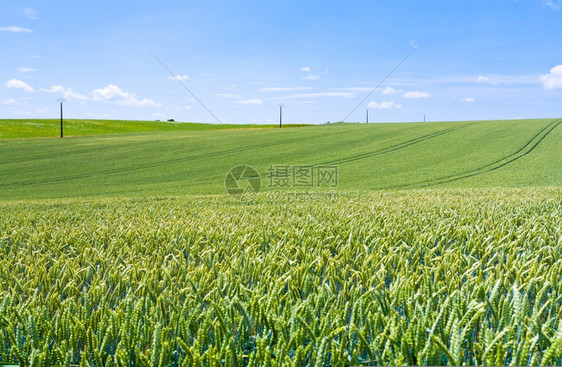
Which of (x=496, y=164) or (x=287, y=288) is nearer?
(x=287, y=288)

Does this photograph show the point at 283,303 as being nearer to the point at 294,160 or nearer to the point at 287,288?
the point at 287,288

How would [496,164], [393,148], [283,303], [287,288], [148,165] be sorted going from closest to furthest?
[283,303], [287,288], [496,164], [148,165], [393,148]

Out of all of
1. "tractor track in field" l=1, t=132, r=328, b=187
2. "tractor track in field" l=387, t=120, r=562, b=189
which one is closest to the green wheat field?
"tractor track in field" l=387, t=120, r=562, b=189

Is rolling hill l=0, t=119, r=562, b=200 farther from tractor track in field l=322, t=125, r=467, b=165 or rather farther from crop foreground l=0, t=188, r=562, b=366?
crop foreground l=0, t=188, r=562, b=366

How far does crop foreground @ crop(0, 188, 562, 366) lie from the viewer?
1726 millimetres

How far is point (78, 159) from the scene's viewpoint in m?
32.2

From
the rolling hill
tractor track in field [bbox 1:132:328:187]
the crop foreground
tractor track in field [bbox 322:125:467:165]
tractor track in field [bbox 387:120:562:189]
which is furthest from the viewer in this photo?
tractor track in field [bbox 322:125:467:165]

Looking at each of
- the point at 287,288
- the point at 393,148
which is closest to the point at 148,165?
the point at 393,148

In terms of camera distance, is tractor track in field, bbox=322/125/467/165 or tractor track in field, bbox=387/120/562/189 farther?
tractor track in field, bbox=322/125/467/165

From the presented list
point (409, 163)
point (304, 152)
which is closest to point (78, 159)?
point (304, 152)

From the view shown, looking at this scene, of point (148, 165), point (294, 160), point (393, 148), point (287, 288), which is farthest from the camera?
point (393, 148)

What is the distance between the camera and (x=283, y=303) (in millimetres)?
2428

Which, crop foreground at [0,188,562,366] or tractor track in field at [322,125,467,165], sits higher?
tractor track in field at [322,125,467,165]

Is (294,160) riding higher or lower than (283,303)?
higher
